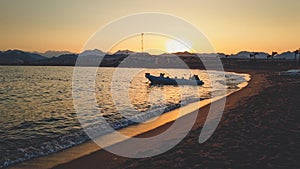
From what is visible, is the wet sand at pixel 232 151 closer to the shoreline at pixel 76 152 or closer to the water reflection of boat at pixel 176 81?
the shoreline at pixel 76 152

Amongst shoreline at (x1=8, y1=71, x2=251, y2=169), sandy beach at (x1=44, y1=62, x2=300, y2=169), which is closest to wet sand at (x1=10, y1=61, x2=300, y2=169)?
sandy beach at (x1=44, y1=62, x2=300, y2=169)

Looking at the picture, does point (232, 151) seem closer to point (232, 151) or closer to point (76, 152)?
point (232, 151)

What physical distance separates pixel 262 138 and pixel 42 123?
1247cm

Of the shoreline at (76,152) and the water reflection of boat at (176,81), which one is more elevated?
the water reflection of boat at (176,81)

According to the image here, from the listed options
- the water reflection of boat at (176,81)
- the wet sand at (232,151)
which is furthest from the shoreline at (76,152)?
the water reflection of boat at (176,81)

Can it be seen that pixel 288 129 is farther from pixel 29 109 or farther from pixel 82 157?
pixel 29 109

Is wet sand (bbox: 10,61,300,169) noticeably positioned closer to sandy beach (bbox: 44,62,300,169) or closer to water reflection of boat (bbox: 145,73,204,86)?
sandy beach (bbox: 44,62,300,169)

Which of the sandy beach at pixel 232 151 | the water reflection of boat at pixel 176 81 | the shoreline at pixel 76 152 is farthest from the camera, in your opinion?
the water reflection of boat at pixel 176 81

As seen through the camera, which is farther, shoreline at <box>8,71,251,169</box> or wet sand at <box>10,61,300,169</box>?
shoreline at <box>8,71,251,169</box>

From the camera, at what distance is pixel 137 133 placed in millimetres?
15086

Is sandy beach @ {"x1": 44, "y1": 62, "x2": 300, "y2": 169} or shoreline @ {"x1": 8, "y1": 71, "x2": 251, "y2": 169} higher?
sandy beach @ {"x1": 44, "y1": 62, "x2": 300, "y2": 169}

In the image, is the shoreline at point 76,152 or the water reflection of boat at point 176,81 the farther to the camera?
the water reflection of boat at point 176,81

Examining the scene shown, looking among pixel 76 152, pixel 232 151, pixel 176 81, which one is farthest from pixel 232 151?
pixel 176 81

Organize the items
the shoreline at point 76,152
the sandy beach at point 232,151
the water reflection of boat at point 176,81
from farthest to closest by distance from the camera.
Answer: the water reflection of boat at point 176,81 < the shoreline at point 76,152 < the sandy beach at point 232,151
